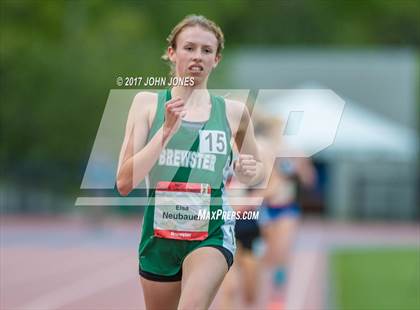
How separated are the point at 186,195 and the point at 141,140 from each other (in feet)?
1.16

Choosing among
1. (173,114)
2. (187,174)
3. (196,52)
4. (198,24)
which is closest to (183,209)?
(187,174)

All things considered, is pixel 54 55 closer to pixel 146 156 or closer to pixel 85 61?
pixel 85 61

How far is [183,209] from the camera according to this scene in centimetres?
543

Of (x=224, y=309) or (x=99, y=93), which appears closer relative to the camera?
(x=224, y=309)

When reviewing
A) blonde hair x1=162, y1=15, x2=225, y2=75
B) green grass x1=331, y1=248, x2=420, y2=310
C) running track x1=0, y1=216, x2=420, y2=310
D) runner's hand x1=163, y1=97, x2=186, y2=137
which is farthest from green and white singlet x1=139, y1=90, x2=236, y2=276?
green grass x1=331, y1=248, x2=420, y2=310

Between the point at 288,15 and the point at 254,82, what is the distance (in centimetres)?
1565

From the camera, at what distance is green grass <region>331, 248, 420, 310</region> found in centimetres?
1223

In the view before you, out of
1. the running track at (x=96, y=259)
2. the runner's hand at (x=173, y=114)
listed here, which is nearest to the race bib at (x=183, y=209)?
the runner's hand at (x=173, y=114)

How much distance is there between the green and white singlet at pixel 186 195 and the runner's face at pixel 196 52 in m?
0.18

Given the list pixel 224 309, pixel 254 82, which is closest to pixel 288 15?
Result: pixel 254 82

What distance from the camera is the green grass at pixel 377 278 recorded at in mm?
12227

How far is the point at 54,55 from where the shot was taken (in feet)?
109

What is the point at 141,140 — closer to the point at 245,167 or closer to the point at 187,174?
the point at 187,174

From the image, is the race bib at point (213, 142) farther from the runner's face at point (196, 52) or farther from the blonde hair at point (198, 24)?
the blonde hair at point (198, 24)
